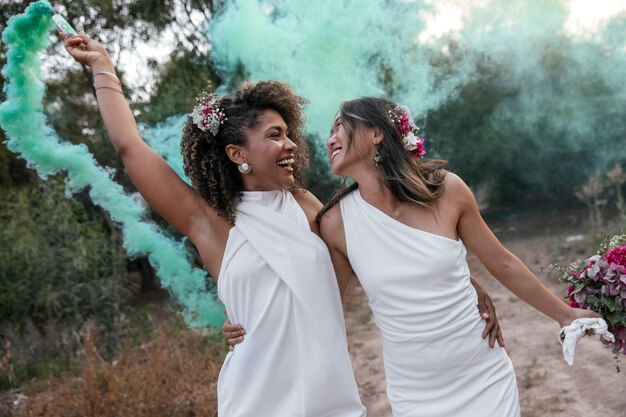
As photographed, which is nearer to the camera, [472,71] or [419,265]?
[419,265]

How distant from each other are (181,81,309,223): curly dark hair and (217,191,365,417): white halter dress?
170mm

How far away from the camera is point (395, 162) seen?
96.3 inches

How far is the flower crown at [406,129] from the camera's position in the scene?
2.49 meters

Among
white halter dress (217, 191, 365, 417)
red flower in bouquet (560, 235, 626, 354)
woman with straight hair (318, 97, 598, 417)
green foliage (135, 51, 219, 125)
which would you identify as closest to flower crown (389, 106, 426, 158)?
woman with straight hair (318, 97, 598, 417)

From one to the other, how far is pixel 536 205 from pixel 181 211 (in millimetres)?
12054

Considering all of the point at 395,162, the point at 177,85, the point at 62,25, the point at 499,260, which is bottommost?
the point at 499,260

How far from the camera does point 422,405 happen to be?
7.68ft

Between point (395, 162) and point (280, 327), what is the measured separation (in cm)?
72

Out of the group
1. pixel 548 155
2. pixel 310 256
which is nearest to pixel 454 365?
pixel 310 256

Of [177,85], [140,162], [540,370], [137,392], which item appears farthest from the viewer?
[177,85]

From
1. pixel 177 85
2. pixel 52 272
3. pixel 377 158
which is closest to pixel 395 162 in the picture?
pixel 377 158

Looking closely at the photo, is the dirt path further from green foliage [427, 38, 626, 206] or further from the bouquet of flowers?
green foliage [427, 38, 626, 206]

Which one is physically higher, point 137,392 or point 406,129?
point 406,129

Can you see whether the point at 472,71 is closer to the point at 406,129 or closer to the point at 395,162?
the point at 406,129
